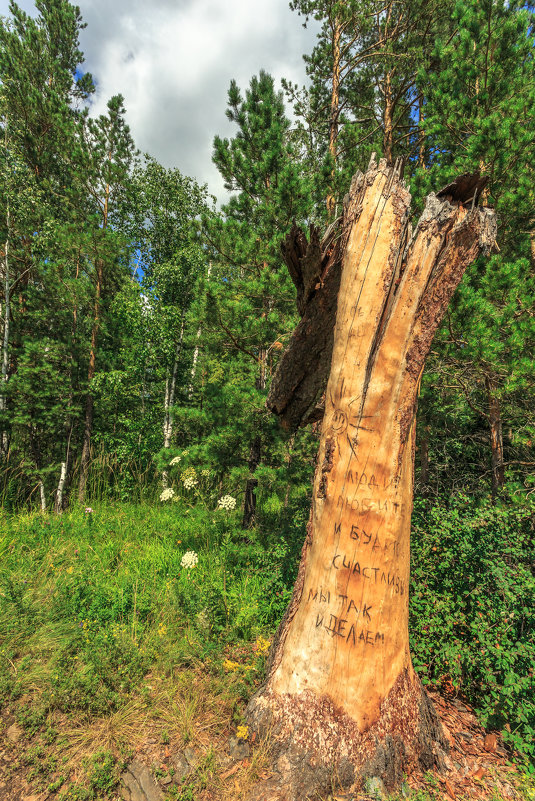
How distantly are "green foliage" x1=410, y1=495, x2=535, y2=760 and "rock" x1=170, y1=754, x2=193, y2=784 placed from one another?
1.53 metres

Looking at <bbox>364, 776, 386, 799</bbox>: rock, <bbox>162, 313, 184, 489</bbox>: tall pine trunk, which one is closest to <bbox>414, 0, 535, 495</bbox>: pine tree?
<bbox>364, 776, 386, 799</bbox>: rock

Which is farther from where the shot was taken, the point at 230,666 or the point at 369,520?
the point at 230,666

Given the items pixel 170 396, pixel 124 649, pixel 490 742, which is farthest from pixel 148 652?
pixel 170 396

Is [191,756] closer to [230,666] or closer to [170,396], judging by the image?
[230,666]

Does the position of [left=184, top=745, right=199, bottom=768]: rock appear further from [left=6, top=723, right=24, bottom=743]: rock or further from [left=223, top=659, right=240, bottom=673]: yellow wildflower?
[left=6, top=723, right=24, bottom=743]: rock

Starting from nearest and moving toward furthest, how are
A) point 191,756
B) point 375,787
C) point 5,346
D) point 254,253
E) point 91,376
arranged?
point 375,787 → point 191,756 → point 254,253 → point 5,346 → point 91,376

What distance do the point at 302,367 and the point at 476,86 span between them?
5131 millimetres

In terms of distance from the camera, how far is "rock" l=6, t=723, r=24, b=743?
81.6 inches

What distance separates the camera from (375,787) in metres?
1.64

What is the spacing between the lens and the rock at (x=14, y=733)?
2072mm

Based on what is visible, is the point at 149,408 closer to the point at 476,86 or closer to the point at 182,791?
the point at 182,791

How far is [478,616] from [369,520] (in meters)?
1.42

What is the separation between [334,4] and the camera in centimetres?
592

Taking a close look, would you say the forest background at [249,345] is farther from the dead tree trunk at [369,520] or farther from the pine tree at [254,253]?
the dead tree trunk at [369,520]
